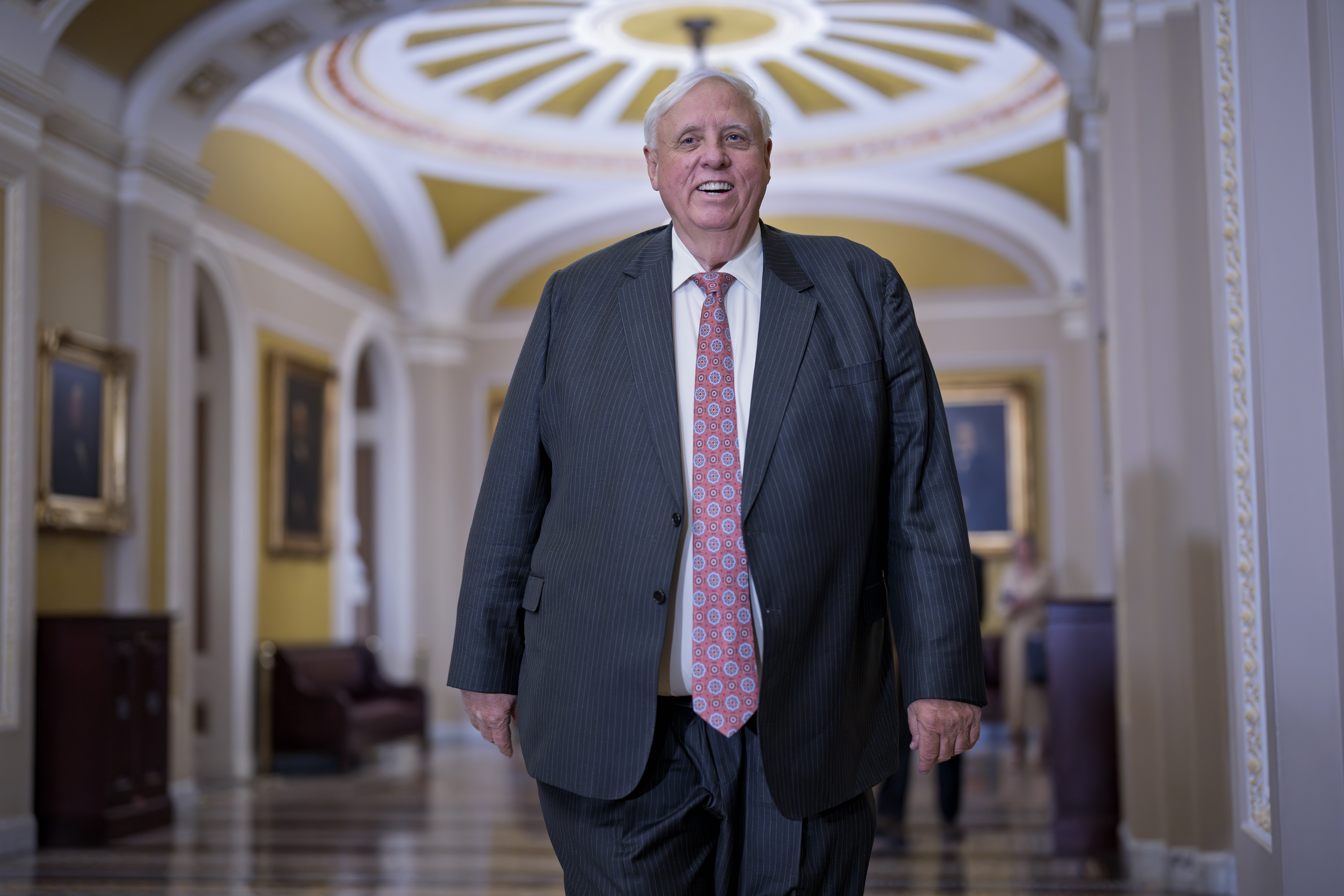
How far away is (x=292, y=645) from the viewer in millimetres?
9641

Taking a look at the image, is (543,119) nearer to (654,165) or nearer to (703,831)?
(654,165)

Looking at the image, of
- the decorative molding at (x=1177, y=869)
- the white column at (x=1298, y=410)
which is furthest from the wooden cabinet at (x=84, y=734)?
the white column at (x=1298, y=410)

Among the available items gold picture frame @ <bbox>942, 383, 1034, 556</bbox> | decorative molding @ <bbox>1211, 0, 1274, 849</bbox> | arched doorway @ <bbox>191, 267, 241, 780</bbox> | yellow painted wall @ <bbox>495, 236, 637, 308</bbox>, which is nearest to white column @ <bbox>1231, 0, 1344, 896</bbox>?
decorative molding @ <bbox>1211, 0, 1274, 849</bbox>

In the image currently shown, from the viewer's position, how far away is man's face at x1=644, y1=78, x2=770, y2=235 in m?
2.08

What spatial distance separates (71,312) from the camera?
684cm

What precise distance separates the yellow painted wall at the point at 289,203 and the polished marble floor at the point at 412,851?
383cm

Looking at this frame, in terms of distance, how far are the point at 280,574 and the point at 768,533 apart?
334 inches

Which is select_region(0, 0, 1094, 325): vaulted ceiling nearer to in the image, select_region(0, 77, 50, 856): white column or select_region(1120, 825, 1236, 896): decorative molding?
select_region(0, 77, 50, 856): white column

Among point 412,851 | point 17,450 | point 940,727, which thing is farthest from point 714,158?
point 17,450

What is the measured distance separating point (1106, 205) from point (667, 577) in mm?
4045

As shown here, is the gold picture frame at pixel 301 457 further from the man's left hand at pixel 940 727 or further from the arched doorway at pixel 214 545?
the man's left hand at pixel 940 727

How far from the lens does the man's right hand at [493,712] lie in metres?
2.15

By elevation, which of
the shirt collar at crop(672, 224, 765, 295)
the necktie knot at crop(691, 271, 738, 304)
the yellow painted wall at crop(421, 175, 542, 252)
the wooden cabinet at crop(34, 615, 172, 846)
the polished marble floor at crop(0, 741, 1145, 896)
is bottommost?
the polished marble floor at crop(0, 741, 1145, 896)

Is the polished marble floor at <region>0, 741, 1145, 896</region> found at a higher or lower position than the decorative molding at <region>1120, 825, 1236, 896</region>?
lower
